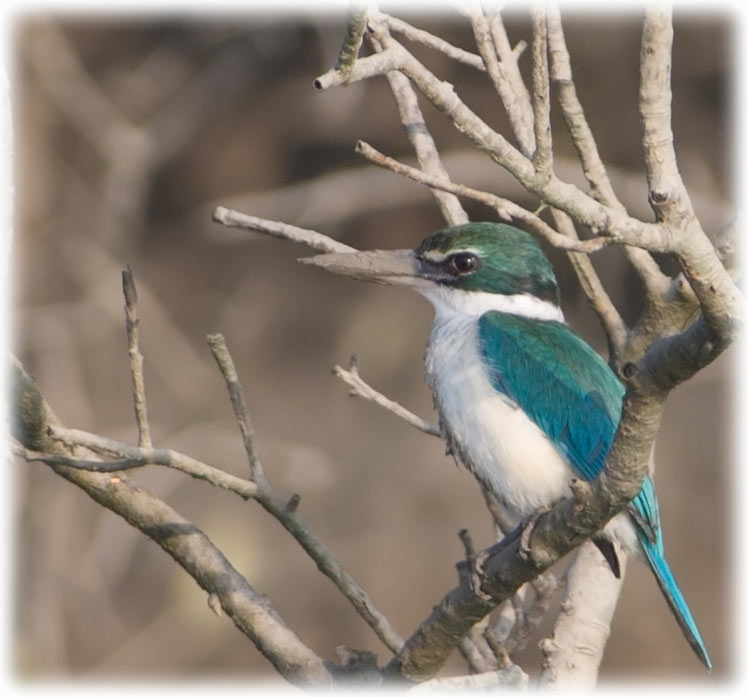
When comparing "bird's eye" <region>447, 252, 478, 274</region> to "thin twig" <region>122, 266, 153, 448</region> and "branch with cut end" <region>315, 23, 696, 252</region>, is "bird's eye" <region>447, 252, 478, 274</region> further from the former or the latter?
"branch with cut end" <region>315, 23, 696, 252</region>

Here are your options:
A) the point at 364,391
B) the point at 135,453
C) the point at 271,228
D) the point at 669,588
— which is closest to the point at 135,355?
the point at 135,453

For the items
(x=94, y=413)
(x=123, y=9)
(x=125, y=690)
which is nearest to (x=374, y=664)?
(x=125, y=690)

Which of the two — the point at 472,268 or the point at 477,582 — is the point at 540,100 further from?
the point at 472,268

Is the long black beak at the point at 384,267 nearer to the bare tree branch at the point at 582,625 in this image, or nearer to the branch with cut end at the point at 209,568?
the branch with cut end at the point at 209,568

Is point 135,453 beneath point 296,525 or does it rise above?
above

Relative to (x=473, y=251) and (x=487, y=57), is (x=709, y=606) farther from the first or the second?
(x=487, y=57)

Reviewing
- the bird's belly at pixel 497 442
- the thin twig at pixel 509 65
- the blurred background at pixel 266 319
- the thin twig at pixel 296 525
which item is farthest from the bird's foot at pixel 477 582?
the blurred background at pixel 266 319

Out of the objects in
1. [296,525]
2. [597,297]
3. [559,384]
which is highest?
[597,297]
